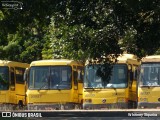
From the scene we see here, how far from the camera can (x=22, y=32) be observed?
733 inches

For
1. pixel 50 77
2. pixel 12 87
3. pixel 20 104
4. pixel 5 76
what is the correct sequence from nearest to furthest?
pixel 50 77
pixel 5 76
pixel 12 87
pixel 20 104

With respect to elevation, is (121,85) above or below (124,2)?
below

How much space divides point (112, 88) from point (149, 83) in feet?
5.39

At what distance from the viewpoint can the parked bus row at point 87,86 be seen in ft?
75.5

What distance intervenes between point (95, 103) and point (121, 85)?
133 cm

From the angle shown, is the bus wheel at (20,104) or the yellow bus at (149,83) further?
the bus wheel at (20,104)

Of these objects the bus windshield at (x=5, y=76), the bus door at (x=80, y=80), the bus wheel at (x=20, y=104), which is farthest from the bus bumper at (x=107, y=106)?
the bus windshield at (x=5, y=76)

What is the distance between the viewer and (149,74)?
23.2m

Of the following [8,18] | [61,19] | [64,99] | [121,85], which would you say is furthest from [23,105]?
[61,19]

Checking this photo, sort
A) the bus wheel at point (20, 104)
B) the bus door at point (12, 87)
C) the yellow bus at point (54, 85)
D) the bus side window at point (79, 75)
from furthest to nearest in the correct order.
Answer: the bus door at point (12, 87) < the bus wheel at point (20, 104) < the bus side window at point (79, 75) < the yellow bus at point (54, 85)

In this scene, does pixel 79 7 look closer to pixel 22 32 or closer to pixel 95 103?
pixel 22 32

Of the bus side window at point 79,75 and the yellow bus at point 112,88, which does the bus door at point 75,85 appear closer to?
the bus side window at point 79,75

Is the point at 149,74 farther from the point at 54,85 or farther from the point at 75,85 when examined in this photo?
the point at 54,85

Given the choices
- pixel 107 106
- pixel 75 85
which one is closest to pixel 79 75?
pixel 75 85
